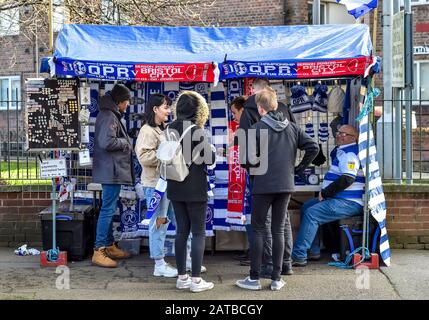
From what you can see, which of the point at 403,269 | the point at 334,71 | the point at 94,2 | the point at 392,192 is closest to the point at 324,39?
the point at 334,71

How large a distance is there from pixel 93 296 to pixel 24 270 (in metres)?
1.38

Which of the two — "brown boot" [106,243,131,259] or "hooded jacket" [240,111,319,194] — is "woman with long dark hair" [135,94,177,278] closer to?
"brown boot" [106,243,131,259]

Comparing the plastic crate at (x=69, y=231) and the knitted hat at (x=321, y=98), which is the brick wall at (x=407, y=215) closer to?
the knitted hat at (x=321, y=98)

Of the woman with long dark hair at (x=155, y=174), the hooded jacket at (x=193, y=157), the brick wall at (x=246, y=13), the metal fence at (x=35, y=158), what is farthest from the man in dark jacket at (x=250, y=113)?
the brick wall at (x=246, y=13)

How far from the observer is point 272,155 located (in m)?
5.98

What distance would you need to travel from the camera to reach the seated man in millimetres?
7027

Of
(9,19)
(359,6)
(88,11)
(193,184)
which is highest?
(9,19)

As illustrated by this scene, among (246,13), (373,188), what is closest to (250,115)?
(373,188)

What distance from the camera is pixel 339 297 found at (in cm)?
599

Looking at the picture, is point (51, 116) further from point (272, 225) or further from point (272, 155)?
point (272, 225)

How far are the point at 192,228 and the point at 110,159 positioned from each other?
1.59m

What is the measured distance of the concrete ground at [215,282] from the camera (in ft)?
19.8

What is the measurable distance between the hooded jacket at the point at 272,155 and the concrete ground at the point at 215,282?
3.45 feet
